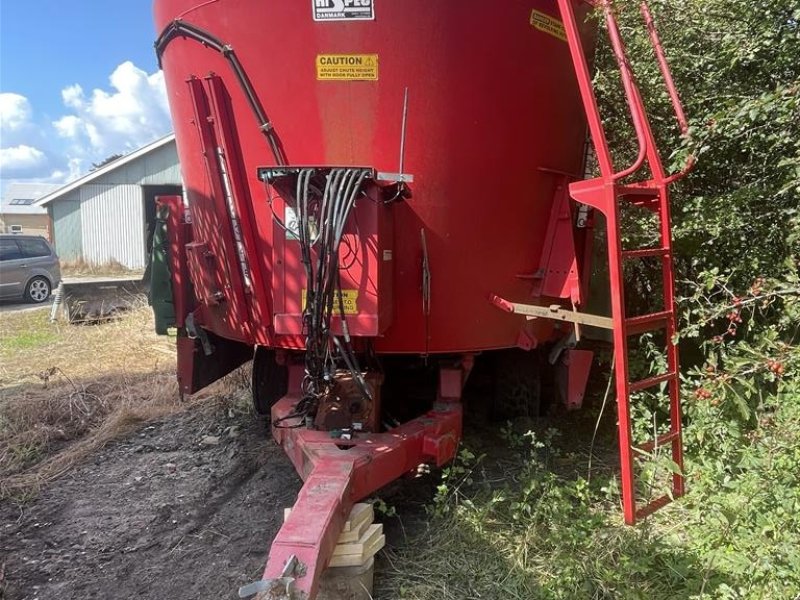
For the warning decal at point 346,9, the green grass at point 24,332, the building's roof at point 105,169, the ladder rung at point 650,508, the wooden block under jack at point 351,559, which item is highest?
the building's roof at point 105,169

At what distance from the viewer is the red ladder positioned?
255 cm

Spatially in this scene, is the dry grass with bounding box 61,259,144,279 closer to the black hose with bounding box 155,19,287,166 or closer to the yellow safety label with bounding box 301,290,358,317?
the black hose with bounding box 155,19,287,166

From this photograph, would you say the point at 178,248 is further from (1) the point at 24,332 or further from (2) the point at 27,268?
(2) the point at 27,268

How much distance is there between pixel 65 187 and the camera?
22.9 m

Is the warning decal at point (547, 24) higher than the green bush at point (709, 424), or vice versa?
the warning decal at point (547, 24)

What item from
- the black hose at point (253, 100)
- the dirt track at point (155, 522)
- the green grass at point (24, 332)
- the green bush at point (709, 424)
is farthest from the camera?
the green grass at point (24, 332)

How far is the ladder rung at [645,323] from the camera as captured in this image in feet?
8.77

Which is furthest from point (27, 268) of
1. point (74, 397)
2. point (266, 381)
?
point (266, 381)

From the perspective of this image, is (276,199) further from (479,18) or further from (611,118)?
(611,118)

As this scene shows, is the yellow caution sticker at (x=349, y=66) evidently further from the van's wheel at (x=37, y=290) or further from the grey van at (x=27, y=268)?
the van's wheel at (x=37, y=290)

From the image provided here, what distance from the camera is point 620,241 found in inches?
103

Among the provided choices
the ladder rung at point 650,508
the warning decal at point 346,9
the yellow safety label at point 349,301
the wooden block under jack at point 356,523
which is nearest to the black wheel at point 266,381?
the yellow safety label at point 349,301

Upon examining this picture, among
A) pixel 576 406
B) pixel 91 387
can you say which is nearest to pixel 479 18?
pixel 576 406

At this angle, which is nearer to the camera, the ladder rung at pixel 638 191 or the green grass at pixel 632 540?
the green grass at pixel 632 540
